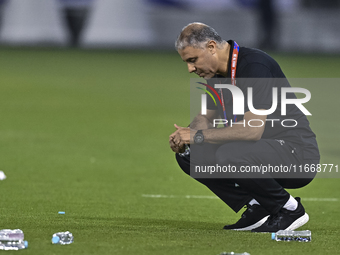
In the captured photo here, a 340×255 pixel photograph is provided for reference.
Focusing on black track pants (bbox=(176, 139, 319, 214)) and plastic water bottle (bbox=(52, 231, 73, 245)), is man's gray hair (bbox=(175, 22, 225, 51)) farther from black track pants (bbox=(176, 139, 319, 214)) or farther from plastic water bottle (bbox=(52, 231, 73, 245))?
plastic water bottle (bbox=(52, 231, 73, 245))

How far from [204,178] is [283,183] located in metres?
0.58

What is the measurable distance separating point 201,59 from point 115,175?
335 cm

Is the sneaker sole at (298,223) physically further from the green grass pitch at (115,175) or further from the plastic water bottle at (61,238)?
the plastic water bottle at (61,238)

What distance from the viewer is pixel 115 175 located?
8.08 meters

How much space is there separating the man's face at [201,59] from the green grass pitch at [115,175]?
1.15m

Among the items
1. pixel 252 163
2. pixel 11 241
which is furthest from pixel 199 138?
pixel 11 241

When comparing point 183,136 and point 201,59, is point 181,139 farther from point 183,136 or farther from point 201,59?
point 201,59

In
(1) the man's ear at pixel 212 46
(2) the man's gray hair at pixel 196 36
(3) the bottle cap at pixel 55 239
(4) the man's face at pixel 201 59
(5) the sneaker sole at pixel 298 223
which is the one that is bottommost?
(5) the sneaker sole at pixel 298 223

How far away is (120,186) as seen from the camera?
7.43 m

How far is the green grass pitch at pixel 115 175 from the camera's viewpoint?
4.76 m

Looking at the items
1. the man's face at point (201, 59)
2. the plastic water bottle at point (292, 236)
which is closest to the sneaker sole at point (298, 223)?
the plastic water bottle at point (292, 236)

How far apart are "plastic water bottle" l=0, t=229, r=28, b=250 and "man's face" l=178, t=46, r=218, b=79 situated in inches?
64.1

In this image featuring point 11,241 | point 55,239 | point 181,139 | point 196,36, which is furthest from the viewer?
point 181,139

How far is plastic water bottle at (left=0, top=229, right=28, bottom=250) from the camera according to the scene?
435 centimetres
